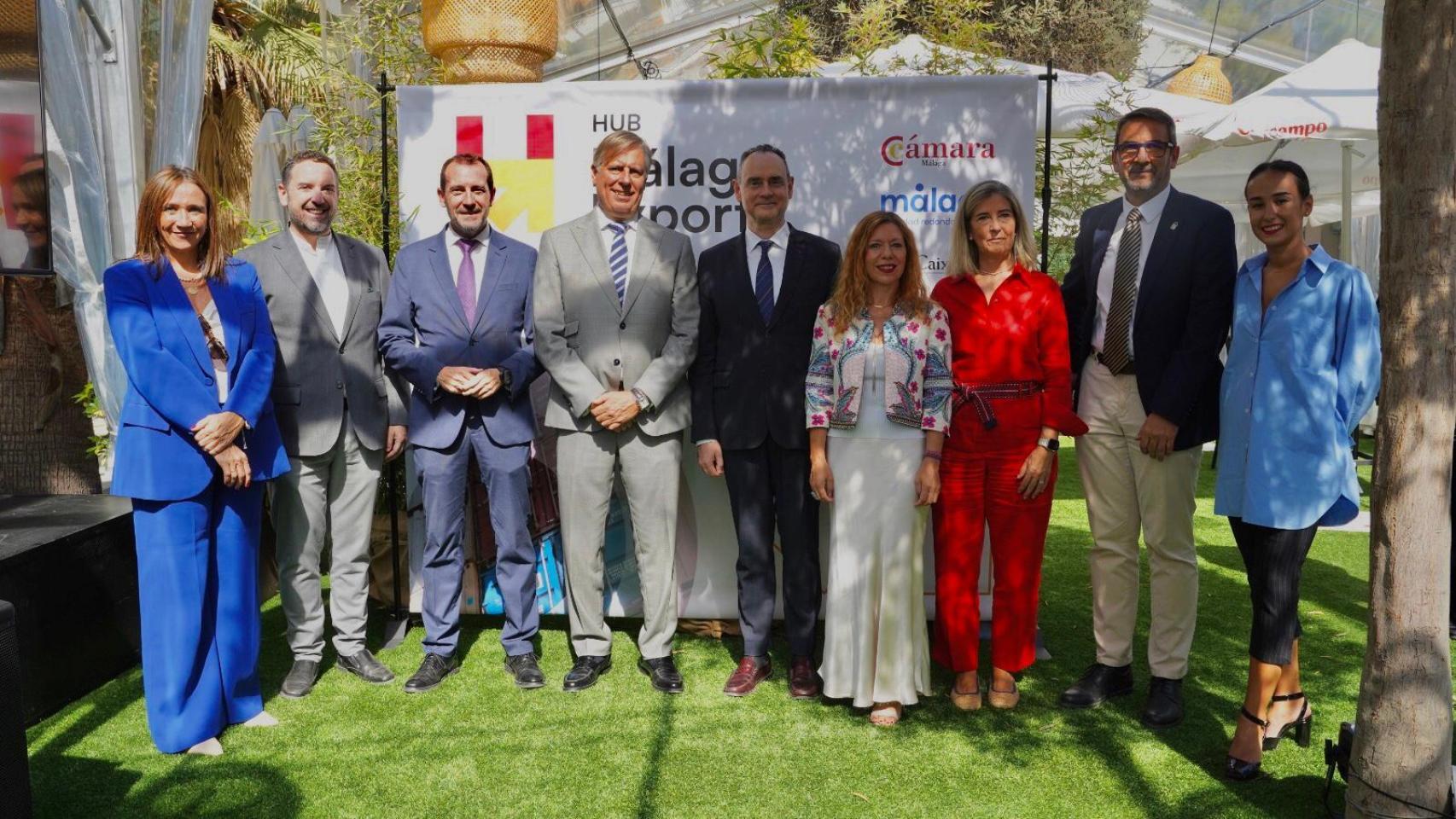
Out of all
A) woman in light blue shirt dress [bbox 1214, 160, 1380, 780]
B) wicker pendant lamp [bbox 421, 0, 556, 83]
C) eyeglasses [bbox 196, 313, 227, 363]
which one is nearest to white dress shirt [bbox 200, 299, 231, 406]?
eyeglasses [bbox 196, 313, 227, 363]

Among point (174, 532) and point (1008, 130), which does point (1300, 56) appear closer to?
point (1008, 130)

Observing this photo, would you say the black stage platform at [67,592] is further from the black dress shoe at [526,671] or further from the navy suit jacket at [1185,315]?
the navy suit jacket at [1185,315]

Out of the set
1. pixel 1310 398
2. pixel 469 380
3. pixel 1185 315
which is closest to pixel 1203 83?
pixel 1185 315

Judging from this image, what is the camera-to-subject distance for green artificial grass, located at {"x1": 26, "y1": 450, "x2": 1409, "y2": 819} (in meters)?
3.32

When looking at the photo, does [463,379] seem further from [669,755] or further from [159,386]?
[669,755]

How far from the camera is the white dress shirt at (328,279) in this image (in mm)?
4273

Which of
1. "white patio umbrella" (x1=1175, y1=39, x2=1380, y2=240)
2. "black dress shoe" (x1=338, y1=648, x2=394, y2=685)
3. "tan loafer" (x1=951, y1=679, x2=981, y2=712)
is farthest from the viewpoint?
"white patio umbrella" (x1=1175, y1=39, x2=1380, y2=240)

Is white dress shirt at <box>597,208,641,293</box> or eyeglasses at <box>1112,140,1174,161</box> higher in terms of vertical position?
eyeglasses at <box>1112,140,1174,161</box>

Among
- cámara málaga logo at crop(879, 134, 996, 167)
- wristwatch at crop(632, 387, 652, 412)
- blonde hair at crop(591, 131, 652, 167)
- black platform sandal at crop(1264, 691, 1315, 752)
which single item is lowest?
black platform sandal at crop(1264, 691, 1315, 752)

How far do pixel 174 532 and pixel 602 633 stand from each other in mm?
1587

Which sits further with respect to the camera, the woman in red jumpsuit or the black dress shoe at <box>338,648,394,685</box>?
the black dress shoe at <box>338,648,394,685</box>

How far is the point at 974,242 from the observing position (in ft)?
13.1

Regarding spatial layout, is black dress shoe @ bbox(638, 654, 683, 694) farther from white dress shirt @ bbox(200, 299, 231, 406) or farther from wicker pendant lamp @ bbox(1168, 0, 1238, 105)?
wicker pendant lamp @ bbox(1168, 0, 1238, 105)

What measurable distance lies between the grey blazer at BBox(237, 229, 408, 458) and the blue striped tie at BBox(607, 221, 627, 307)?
95 centimetres
